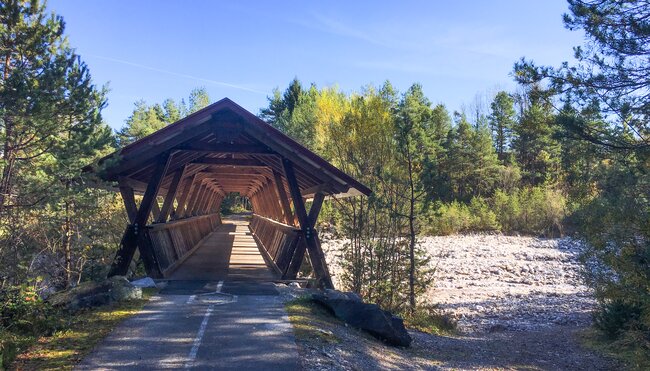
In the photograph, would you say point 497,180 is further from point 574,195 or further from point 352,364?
point 352,364

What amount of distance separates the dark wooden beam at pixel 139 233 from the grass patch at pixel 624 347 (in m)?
8.07

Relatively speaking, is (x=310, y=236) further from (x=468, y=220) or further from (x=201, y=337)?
(x=468, y=220)

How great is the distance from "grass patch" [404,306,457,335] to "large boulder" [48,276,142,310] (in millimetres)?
5722

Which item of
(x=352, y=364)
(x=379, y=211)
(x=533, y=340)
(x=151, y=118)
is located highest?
(x=151, y=118)

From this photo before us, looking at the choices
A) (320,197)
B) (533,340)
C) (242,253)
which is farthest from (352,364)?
(242,253)

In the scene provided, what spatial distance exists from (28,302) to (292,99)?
57.6m

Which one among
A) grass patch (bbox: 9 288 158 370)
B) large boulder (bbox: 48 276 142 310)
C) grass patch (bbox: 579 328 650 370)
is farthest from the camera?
grass patch (bbox: 579 328 650 370)

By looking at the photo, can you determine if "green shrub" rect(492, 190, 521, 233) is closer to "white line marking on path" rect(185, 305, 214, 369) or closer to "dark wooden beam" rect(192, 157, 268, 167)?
"dark wooden beam" rect(192, 157, 268, 167)

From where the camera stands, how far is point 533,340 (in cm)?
1010

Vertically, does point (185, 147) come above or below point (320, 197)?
above

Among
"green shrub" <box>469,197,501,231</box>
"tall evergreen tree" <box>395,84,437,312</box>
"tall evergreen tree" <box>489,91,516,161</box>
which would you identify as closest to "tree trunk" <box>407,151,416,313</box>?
"tall evergreen tree" <box>395,84,437,312</box>

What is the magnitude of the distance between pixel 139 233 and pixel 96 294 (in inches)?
87.1

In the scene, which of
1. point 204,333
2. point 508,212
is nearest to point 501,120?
point 508,212

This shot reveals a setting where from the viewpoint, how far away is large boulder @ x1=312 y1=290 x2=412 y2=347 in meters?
7.07
